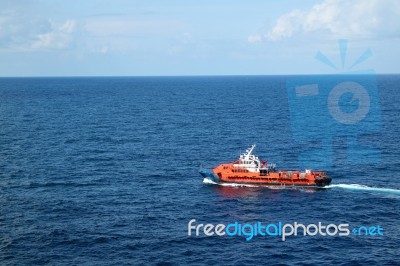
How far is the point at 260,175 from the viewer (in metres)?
100

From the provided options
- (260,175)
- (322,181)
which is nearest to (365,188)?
(322,181)

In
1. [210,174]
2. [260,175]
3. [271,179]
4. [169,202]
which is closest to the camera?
[169,202]

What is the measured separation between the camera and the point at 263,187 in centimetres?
9912

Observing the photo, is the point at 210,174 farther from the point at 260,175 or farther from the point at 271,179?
the point at 271,179

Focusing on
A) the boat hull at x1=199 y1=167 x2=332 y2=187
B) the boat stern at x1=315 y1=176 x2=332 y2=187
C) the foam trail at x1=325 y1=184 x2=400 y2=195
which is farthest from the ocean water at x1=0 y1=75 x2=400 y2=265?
A: the boat stern at x1=315 y1=176 x2=332 y2=187

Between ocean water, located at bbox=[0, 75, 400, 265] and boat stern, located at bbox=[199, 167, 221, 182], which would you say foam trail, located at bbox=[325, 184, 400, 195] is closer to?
ocean water, located at bbox=[0, 75, 400, 265]

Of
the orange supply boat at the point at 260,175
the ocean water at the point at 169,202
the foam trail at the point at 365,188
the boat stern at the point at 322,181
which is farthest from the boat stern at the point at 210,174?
the foam trail at the point at 365,188

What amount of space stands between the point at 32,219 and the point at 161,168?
40653mm

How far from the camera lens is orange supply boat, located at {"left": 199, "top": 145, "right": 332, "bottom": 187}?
320 ft

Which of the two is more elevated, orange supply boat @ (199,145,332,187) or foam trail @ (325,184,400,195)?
orange supply boat @ (199,145,332,187)

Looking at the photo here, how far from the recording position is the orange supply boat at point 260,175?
320 feet

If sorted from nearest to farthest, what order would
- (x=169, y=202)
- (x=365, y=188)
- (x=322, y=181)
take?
(x=169, y=202) → (x=365, y=188) → (x=322, y=181)

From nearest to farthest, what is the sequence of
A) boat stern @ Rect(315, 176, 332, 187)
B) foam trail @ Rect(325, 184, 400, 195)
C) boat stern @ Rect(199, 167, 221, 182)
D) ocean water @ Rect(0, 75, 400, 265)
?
ocean water @ Rect(0, 75, 400, 265) < foam trail @ Rect(325, 184, 400, 195) < boat stern @ Rect(315, 176, 332, 187) < boat stern @ Rect(199, 167, 221, 182)

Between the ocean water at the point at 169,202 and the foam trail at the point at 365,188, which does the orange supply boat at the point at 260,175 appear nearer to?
the ocean water at the point at 169,202
